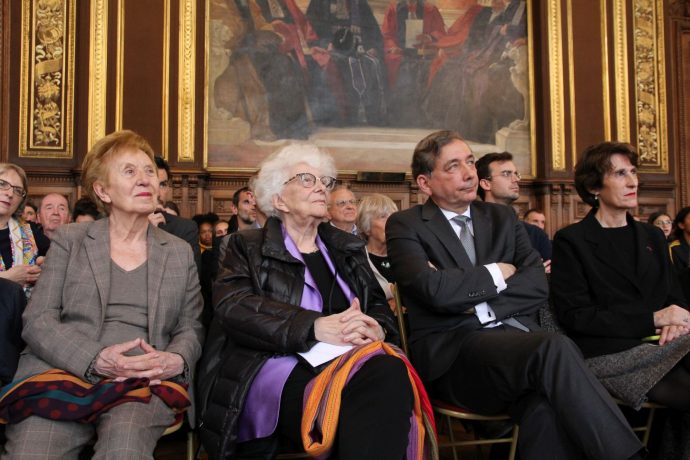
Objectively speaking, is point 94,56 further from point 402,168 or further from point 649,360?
point 649,360

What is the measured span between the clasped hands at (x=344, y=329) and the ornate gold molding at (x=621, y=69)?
24.4 feet

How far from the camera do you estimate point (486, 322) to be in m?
2.62

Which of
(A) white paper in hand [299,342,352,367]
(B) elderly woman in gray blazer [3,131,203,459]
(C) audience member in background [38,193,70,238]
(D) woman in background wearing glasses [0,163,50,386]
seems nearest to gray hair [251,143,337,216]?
(B) elderly woman in gray blazer [3,131,203,459]

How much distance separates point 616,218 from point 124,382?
2.25 m

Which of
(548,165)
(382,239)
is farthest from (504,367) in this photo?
(548,165)

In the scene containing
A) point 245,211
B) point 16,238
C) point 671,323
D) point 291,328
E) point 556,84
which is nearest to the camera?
point 291,328

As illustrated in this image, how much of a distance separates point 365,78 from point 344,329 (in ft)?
20.6

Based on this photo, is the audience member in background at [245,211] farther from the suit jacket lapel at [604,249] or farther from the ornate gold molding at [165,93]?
the suit jacket lapel at [604,249]

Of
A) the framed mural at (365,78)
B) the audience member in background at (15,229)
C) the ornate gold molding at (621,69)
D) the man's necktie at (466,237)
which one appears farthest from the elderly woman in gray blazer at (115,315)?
the ornate gold molding at (621,69)

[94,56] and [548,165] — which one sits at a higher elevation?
[94,56]

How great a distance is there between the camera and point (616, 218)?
313 cm

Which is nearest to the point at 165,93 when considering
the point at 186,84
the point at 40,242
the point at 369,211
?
the point at 186,84

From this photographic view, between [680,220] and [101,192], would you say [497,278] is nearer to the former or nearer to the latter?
[101,192]

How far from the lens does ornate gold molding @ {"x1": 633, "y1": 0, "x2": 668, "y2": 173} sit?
29.0 feet
